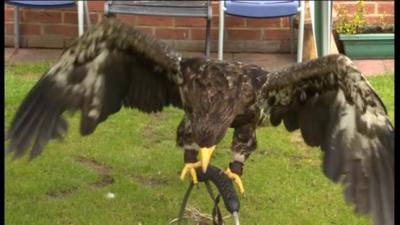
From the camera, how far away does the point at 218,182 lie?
9.92 feet

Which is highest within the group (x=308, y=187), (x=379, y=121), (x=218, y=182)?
(x=379, y=121)

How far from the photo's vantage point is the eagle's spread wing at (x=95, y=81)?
3424mm

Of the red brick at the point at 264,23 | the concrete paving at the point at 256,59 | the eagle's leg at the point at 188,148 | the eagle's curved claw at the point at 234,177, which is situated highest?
the red brick at the point at 264,23

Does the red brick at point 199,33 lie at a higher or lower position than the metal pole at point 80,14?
lower

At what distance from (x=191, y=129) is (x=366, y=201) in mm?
712

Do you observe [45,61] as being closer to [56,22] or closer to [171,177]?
[56,22]

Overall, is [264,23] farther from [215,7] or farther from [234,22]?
[215,7]

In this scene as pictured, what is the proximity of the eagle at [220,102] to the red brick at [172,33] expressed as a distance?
3588mm

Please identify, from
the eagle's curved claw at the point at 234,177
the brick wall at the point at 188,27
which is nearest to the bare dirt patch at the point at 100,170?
the eagle's curved claw at the point at 234,177

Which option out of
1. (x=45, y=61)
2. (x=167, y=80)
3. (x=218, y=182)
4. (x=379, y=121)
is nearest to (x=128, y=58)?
(x=167, y=80)

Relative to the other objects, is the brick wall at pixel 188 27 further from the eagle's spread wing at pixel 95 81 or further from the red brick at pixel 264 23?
the eagle's spread wing at pixel 95 81

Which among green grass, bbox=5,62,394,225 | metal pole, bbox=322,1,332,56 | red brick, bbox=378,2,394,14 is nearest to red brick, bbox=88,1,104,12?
green grass, bbox=5,62,394,225

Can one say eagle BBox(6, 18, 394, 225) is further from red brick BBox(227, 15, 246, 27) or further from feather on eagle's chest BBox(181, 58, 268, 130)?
red brick BBox(227, 15, 246, 27)

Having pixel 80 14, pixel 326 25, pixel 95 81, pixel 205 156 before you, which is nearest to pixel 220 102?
pixel 205 156
